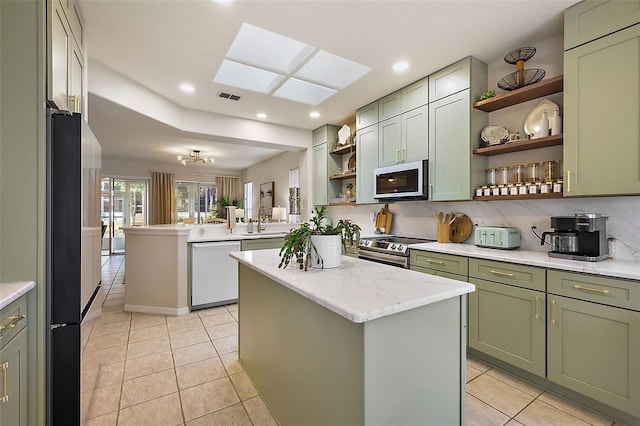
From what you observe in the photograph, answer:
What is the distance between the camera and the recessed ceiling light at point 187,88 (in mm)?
3240

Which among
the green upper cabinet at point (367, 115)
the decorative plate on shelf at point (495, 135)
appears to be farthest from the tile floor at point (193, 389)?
the green upper cabinet at point (367, 115)

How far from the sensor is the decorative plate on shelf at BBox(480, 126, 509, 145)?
8.68 ft

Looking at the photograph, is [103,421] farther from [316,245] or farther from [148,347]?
[316,245]

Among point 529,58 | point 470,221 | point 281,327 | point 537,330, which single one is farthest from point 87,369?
point 529,58

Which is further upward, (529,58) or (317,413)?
(529,58)

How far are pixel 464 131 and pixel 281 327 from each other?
94.0 inches

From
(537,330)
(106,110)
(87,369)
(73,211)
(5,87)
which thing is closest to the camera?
(5,87)

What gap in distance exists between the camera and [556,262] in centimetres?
193

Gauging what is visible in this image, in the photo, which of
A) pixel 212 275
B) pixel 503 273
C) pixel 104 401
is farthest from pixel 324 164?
pixel 104 401

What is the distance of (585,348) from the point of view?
178 centimetres

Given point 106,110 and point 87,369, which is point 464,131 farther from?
point 106,110

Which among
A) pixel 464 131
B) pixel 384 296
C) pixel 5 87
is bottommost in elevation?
pixel 384 296

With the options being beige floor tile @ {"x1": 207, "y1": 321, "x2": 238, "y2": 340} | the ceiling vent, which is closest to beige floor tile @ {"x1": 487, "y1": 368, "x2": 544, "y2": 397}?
beige floor tile @ {"x1": 207, "y1": 321, "x2": 238, "y2": 340}

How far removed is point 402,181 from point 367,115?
3.79 feet
